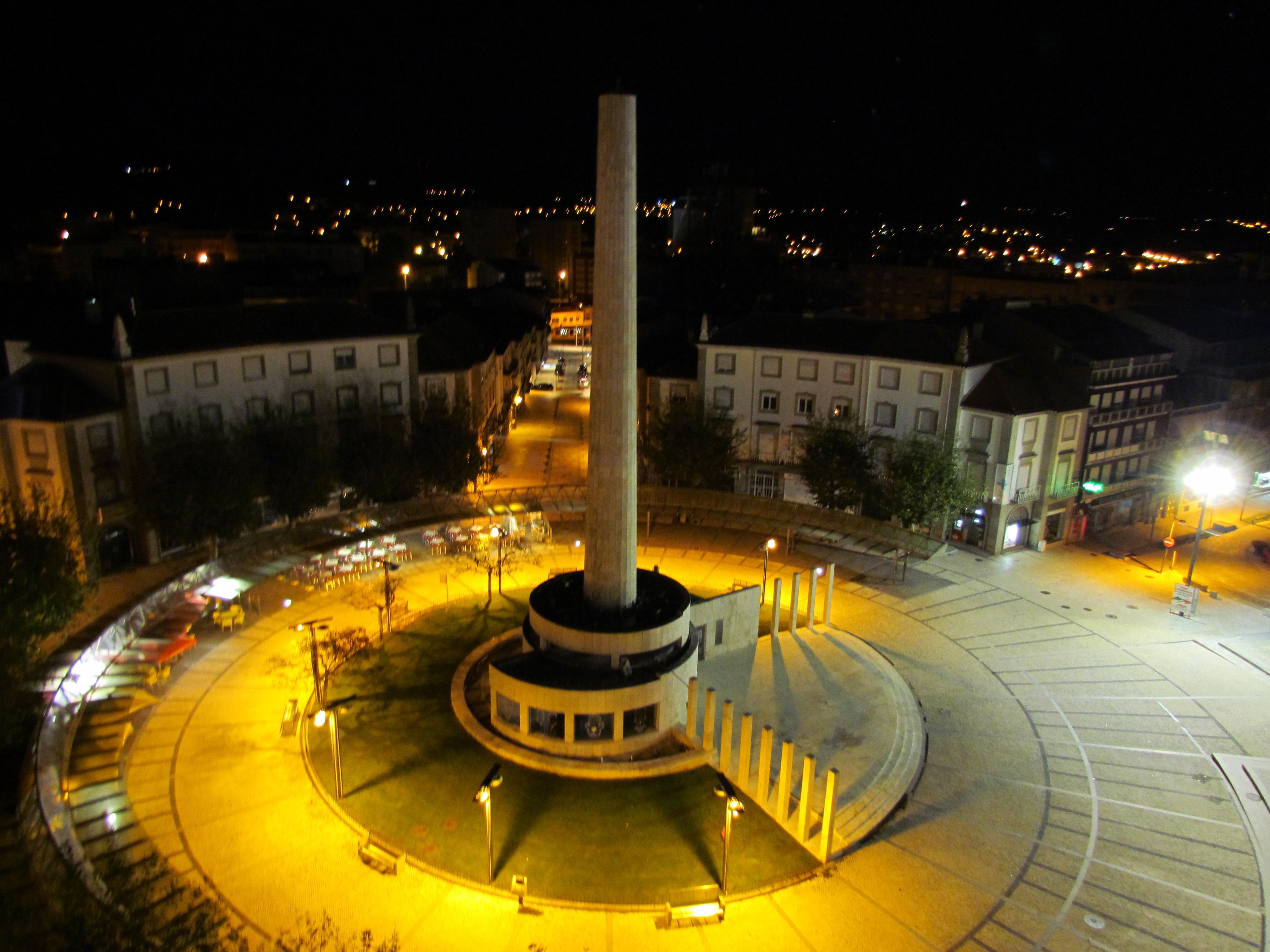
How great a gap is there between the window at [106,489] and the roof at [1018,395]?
36.8 metres

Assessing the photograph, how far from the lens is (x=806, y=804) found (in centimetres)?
2034

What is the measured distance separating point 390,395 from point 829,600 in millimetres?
24084

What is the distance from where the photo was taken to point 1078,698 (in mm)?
27891

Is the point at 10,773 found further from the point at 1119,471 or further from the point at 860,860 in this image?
the point at 1119,471

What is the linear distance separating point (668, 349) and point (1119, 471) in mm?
25866

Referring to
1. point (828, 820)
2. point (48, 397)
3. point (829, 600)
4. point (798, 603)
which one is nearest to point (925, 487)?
point (798, 603)

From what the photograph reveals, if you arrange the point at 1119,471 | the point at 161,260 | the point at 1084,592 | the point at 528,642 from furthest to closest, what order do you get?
the point at 161,260 < the point at 1119,471 < the point at 1084,592 < the point at 528,642

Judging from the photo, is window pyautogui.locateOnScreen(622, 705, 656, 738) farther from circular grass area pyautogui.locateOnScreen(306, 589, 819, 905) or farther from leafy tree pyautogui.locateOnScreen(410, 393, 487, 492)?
leafy tree pyautogui.locateOnScreen(410, 393, 487, 492)

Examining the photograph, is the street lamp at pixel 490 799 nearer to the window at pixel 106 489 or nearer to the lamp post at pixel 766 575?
the lamp post at pixel 766 575

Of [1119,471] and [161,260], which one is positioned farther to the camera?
[161,260]

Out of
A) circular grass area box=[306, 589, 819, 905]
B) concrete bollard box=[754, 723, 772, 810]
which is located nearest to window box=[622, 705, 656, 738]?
circular grass area box=[306, 589, 819, 905]

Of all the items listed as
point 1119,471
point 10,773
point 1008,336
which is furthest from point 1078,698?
point 10,773

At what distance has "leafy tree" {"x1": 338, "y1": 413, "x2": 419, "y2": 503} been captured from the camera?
129 ft

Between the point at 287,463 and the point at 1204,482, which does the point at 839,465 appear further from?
the point at 287,463
